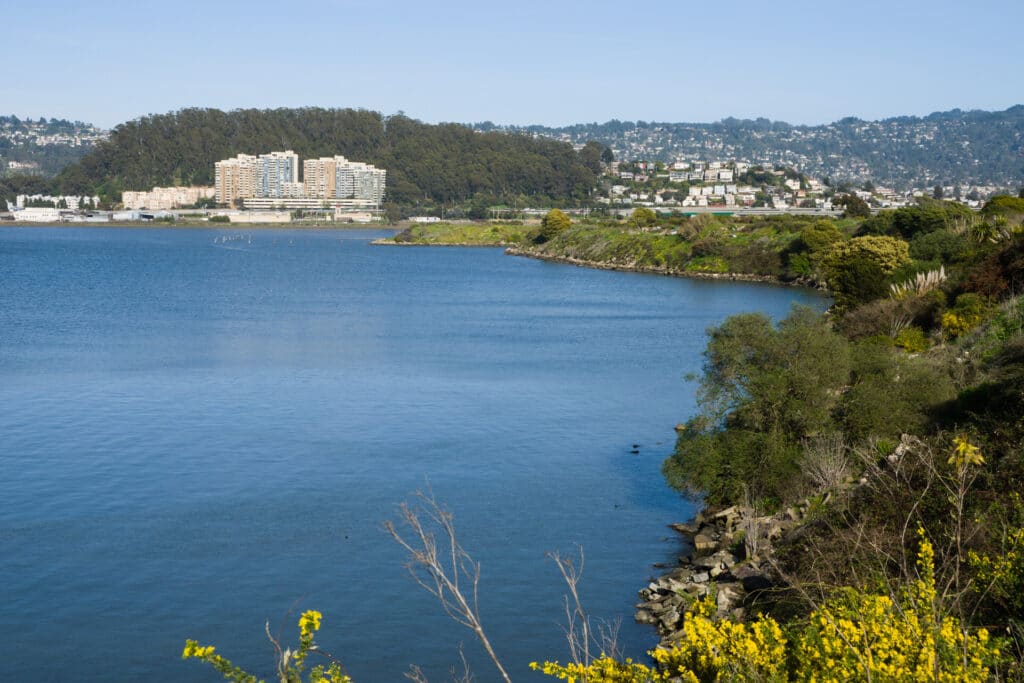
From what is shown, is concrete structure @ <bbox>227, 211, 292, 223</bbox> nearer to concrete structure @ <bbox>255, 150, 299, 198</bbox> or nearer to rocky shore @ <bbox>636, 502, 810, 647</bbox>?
concrete structure @ <bbox>255, 150, 299, 198</bbox>

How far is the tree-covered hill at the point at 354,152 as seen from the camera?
142m

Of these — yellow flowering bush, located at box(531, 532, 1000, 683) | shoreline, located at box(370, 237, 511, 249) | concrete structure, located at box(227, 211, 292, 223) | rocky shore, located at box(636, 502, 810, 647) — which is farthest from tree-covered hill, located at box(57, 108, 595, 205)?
yellow flowering bush, located at box(531, 532, 1000, 683)

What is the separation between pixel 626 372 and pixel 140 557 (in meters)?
17.5

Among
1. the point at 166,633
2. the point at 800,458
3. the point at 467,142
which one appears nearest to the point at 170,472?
the point at 166,633

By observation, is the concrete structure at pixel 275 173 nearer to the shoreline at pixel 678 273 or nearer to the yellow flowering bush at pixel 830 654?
the shoreline at pixel 678 273

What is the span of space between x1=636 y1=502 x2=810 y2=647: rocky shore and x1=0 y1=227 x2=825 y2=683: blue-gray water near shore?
35 centimetres

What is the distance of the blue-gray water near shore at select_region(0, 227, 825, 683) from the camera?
42.8 feet

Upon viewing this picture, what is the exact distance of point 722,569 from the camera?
14.4 m

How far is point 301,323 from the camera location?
3988 cm

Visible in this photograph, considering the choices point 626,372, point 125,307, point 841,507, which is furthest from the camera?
point 125,307

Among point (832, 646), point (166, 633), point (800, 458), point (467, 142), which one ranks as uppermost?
point (467, 142)

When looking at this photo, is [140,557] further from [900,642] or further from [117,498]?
[900,642]

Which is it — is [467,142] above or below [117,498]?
above

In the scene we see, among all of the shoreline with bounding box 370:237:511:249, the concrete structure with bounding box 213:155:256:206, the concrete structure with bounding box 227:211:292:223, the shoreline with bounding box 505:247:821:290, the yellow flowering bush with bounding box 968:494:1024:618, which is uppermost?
the concrete structure with bounding box 213:155:256:206
